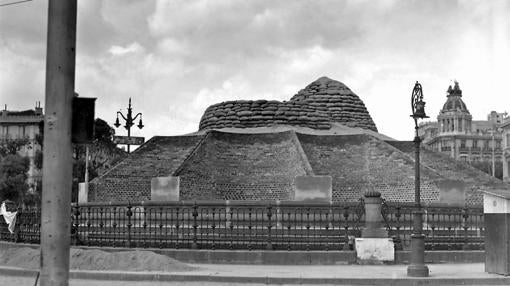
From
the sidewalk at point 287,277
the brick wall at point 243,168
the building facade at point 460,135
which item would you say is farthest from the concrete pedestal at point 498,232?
the building facade at point 460,135

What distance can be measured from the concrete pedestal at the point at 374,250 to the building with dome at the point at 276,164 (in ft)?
28.6

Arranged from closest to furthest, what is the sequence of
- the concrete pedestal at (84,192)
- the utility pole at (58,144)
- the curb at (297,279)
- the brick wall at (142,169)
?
1. the utility pole at (58,144)
2. the curb at (297,279)
3. the concrete pedestal at (84,192)
4. the brick wall at (142,169)

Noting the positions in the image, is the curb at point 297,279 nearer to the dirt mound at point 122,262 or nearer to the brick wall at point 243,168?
the dirt mound at point 122,262

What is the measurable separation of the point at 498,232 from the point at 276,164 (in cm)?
1816

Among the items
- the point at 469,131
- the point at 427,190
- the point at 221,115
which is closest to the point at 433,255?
the point at 427,190

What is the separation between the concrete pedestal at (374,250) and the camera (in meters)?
18.5

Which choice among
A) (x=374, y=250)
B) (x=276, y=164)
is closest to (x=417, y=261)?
(x=374, y=250)

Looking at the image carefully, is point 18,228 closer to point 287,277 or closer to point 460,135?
point 287,277

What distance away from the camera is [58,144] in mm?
6312

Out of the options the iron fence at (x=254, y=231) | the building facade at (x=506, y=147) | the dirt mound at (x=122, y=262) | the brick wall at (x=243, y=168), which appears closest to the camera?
the dirt mound at (x=122, y=262)

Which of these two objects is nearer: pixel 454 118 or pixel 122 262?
pixel 122 262

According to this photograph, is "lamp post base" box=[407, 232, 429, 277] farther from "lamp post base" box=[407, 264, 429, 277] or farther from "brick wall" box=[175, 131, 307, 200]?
"brick wall" box=[175, 131, 307, 200]

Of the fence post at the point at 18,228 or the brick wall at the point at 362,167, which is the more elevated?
the brick wall at the point at 362,167

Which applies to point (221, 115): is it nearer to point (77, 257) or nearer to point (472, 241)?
point (472, 241)
